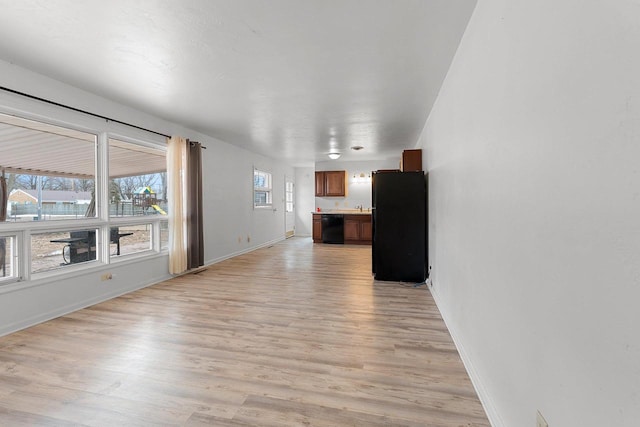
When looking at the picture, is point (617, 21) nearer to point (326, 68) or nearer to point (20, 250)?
point (326, 68)

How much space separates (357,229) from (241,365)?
6358 millimetres

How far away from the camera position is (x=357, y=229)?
8.30m

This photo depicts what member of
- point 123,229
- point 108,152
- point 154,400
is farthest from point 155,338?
point 108,152

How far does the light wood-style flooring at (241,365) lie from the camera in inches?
66.5

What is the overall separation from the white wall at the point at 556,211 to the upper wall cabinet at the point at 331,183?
22.4 feet

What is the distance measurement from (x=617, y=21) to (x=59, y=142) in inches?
177

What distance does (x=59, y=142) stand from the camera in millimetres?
3324

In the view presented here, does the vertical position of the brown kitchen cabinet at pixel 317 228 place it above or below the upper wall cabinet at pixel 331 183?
below

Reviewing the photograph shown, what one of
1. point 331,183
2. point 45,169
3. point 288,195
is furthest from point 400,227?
point 288,195

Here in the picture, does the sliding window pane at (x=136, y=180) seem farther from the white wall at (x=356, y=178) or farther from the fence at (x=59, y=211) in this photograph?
the white wall at (x=356, y=178)

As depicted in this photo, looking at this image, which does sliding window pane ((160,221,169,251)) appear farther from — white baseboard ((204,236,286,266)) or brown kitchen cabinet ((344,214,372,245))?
brown kitchen cabinet ((344,214,372,245))

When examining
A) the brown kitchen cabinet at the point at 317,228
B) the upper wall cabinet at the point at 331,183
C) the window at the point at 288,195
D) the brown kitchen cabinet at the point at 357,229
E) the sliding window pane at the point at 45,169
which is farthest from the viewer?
the window at the point at 288,195

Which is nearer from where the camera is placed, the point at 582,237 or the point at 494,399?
the point at 582,237

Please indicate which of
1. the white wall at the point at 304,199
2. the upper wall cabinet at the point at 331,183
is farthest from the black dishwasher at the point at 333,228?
the white wall at the point at 304,199
